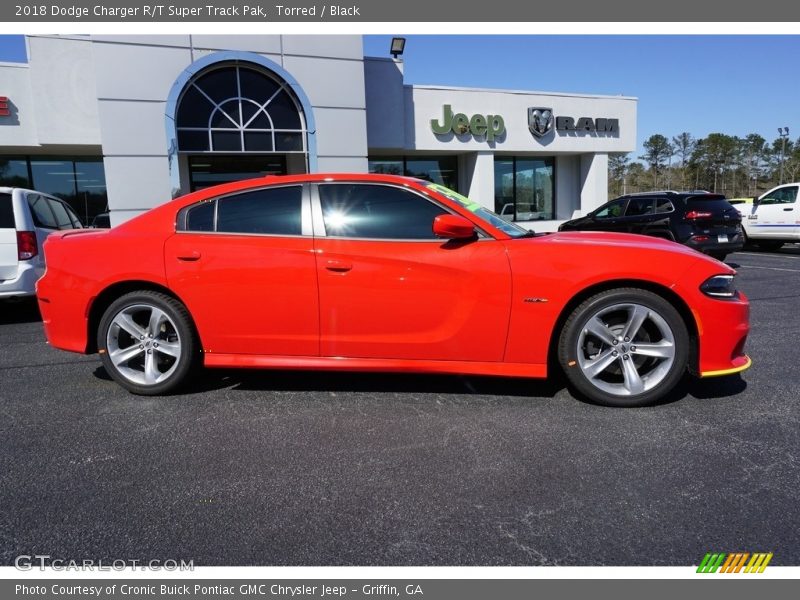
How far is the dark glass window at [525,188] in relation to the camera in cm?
1864

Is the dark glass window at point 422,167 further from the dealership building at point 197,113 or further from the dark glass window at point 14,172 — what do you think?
the dark glass window at point 14,172

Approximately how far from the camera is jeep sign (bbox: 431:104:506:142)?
1648 centimetres

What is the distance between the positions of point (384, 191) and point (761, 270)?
9876mm

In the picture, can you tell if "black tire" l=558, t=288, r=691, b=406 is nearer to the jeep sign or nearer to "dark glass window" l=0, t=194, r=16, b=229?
"dark glass window" l=0, t=194, r=16, b=229

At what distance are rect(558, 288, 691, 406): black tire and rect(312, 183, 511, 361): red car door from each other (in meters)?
0.49

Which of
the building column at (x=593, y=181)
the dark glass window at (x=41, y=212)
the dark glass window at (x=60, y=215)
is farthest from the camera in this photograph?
the building column at (x=593, y=181)

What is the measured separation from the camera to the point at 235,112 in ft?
42.0

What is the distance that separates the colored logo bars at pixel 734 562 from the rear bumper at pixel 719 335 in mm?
1586

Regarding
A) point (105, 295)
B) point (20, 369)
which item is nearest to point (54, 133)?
point (20, 369)

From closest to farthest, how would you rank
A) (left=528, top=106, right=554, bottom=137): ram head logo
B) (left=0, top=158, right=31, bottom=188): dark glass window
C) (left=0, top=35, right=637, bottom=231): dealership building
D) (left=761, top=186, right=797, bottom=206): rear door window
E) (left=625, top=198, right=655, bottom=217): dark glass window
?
1. (left=625, top=198, right=655, bottom=217): dark glass window
2. (left=0, top=35, right=637, bottom=231): dealership building
3. (left=761, top=186, right=797, bottom=206): rear door window
4. (left=0, top=158, right=31, bottom=188): dark glass window
5. (left=528, top=106, right=554, bottom=137): ram head logo

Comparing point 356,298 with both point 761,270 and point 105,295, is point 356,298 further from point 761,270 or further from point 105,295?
point 761,270

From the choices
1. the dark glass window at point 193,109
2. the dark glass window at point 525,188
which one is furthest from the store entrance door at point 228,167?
the dark glass window at point 525,188

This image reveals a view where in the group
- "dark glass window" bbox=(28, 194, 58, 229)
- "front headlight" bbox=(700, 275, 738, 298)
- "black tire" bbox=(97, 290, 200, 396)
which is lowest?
"black tire" bbox=(97, 290, 200, 396)

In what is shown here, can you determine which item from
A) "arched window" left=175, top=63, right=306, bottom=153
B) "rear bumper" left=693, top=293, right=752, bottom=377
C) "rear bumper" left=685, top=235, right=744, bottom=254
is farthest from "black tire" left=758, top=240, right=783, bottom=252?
"rear bumper" left=693, top=293, right=752, bottom=377
